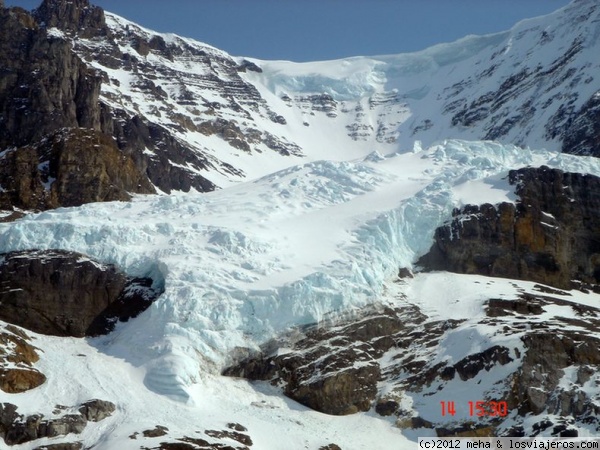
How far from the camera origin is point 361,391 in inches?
2628

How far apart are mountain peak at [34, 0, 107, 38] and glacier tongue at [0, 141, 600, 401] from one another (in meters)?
111

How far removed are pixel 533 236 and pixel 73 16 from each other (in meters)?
137

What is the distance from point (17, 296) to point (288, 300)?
71.2 ft

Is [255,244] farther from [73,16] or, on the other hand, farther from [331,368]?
[73,16]

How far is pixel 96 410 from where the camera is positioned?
59156mm

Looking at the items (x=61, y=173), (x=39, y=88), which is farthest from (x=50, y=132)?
(x=61, y=173)

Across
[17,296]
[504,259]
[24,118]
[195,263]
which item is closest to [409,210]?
[504,259]

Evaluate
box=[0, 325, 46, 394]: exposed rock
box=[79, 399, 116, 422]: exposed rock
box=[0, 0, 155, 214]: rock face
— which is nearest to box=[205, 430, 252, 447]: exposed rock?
box=[79, 399, 116, 422]: exposed rock

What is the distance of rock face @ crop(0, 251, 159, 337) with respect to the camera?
71125mm

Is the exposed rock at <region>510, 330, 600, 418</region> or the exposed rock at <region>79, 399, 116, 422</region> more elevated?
the exposed rock at <region>510, 330, 600, 418</region>

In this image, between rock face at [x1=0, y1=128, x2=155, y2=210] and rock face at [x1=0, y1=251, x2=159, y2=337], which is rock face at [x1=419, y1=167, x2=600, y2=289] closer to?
rock face at [x1=0, y1=251, x2=159, y2=337]

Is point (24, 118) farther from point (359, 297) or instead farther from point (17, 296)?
point (359, 297)

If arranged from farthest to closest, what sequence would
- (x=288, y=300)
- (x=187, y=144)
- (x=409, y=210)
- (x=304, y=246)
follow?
(x=187, y=144), (x=409, y=210), (x=304, y=246), (x=288, y=300)

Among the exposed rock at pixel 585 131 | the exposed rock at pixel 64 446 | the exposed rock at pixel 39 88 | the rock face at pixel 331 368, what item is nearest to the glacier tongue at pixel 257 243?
the rock face at pixel 331 368
